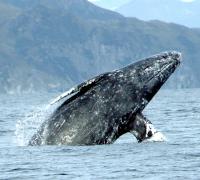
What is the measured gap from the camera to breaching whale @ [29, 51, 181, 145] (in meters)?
19.8

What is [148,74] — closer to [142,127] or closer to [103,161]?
[142,127]

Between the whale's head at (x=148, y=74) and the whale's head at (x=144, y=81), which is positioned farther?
the whale's head at (x=148, y=74)

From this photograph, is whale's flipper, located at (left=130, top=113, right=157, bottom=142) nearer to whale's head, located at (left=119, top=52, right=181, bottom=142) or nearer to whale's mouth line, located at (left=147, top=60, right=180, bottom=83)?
whale's head, located at (left=119, top=52, right=181, bottom=142)

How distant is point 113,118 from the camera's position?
20.1 m

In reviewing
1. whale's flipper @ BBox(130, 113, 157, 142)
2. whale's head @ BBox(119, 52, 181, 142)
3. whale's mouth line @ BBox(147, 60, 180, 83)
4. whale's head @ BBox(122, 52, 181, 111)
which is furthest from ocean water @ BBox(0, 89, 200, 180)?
whale's mouth line @ BBox(147, 60, 180, 83)

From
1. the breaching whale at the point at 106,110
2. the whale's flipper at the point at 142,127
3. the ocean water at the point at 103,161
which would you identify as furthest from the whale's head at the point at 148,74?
the ocean water at the point at 103,161

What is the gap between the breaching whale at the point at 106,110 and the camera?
64.8 ft

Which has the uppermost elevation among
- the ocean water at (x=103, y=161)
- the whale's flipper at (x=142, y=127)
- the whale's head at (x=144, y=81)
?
the whale's head at (x=144, y=81)

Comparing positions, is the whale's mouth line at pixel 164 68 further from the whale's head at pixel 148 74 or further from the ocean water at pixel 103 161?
the ocean water at pixel 103 161

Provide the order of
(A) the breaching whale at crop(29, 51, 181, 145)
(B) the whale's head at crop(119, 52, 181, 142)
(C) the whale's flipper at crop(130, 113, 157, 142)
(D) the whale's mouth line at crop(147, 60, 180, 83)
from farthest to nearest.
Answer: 1. (D) the whale's mouth line at crop(147, 60, 180, 83)
2. (B) the whale's head at crop(119, 52, 181, 142)
3. (C) the whale's flipper at crop(130, 113, 157, 142)
4. (A) the breaching whale at crop(29, 51, 181, 145)

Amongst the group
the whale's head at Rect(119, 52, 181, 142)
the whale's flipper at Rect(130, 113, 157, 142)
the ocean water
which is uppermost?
the whale's head at Rect(119, 52, 181, 142)

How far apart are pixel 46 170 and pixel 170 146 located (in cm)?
501

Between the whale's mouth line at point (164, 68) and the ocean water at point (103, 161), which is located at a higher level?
the whale's mouth line at point (164, 68)

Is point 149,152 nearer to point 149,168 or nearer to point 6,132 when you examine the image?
point 149,168
